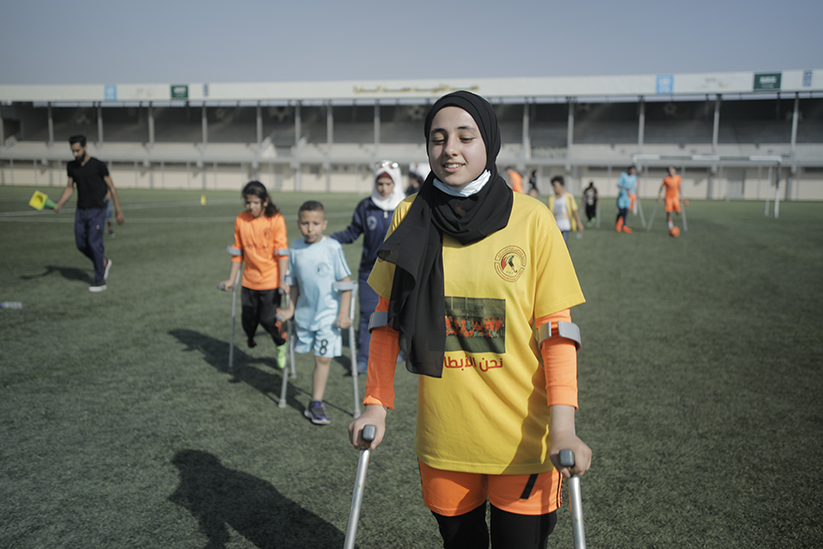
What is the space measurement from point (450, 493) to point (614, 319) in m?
6.59

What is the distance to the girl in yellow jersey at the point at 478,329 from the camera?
1.82m

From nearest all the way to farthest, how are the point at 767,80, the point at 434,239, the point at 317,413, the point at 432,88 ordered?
the point at 434,239, the point at 317,413, the point at 767,80, the point at 432,88

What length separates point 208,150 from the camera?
185ft

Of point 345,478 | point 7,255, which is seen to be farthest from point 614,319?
point 7,255

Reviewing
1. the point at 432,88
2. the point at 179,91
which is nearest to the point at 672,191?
the point at 432,88

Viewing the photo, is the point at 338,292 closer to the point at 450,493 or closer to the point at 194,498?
the point at 194,498

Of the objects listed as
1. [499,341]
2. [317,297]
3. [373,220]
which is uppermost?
[373,220]

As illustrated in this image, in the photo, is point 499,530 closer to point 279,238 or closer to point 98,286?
point 279,238

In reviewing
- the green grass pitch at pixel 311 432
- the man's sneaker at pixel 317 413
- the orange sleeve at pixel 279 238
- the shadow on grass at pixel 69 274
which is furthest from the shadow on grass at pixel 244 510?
the shadow on grass at pixel 69 274

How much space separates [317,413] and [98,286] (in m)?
6.49

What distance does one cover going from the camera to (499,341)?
190cm

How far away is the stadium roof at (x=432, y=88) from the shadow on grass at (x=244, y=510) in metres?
51.8

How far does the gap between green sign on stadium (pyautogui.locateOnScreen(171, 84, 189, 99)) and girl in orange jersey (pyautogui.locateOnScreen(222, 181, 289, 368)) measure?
192 feet

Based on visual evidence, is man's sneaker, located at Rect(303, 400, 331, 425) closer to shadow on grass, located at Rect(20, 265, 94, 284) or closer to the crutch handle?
the crutch handle
